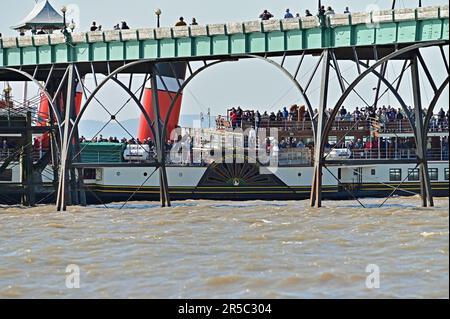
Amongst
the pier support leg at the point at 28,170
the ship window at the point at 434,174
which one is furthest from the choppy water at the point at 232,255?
the ship window at the point at 434,174

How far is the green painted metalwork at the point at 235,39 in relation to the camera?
39.2 meters

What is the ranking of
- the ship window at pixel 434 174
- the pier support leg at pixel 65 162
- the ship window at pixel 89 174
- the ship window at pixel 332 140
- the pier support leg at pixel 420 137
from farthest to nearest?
the ship window at pixel 332 140 → the ship window at pixel 434 174 → the ship window at pixel 89 174 → the pier support leg at pixel 65 162 → the pier support leg at pixel 420 137

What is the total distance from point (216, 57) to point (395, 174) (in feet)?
62.8

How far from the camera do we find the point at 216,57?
145ft

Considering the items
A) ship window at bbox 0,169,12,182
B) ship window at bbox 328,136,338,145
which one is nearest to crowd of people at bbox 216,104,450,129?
ship window at bbox 328,136,338,145

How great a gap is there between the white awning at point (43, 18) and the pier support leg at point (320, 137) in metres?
32.8

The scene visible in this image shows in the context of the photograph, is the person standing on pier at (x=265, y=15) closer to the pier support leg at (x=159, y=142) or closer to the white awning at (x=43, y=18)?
the pier support leg at (x=159, y=142)

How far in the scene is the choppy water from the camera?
20547 millimetres

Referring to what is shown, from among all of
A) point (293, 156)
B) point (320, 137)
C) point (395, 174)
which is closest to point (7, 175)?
point (293, 156)

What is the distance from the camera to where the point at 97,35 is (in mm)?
46000

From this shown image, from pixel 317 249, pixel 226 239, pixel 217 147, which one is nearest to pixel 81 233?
pixel 226 239
